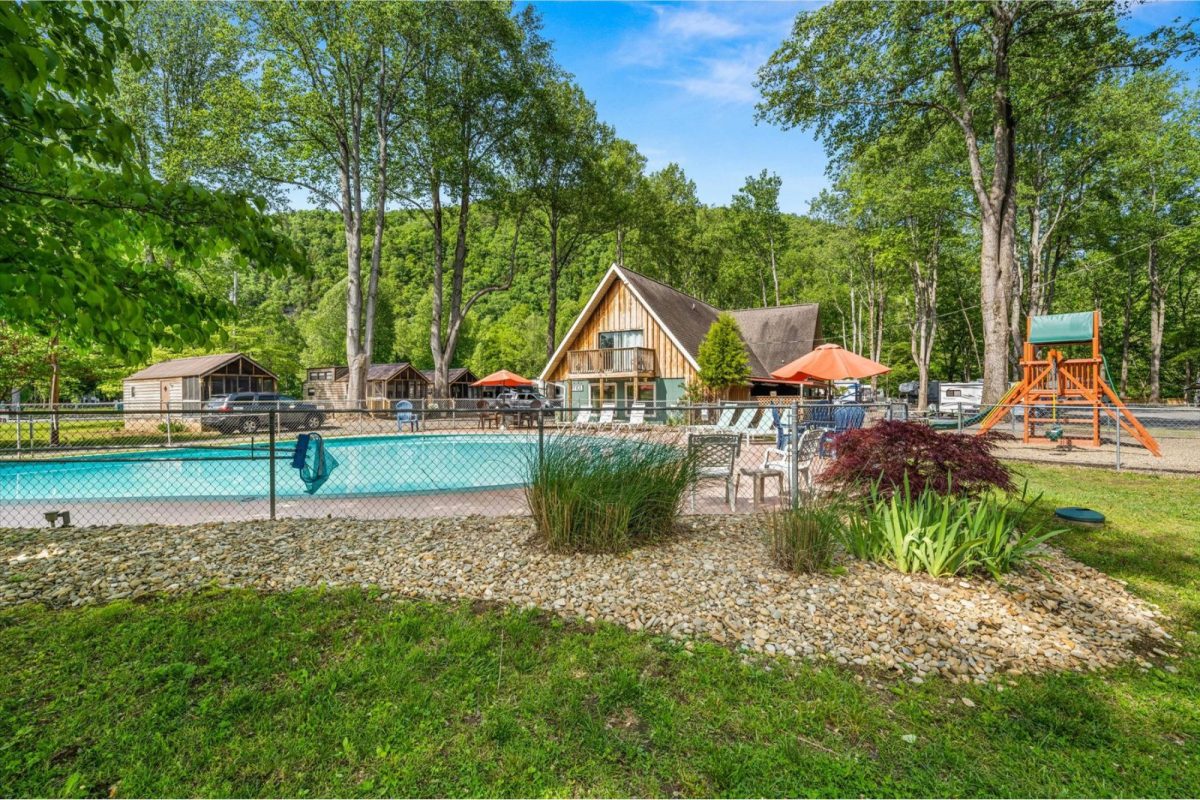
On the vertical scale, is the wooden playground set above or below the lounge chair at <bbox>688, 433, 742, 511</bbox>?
above

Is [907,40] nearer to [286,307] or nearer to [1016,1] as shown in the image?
[1016,1]

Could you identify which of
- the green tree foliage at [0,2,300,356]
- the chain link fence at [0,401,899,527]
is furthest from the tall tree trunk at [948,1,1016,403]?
the green tree foliage at [0,2,300,356]

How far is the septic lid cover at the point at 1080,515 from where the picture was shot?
→ 5.41 m

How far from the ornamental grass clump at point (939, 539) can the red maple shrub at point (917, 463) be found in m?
0.31

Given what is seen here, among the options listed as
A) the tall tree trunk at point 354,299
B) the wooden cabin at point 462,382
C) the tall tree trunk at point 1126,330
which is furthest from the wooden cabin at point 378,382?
the tall tree trunk at point 1126,330

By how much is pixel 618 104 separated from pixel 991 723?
11.9 m

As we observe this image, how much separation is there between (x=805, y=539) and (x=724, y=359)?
1664 cm

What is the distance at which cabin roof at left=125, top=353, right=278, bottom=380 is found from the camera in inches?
875

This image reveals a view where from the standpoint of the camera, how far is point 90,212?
2.39 m

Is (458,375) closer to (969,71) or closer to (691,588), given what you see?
(969,71)

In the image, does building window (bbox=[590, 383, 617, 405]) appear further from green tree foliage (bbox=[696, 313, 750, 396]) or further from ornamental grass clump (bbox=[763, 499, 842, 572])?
ornamental grass clump (bbox=[763, 499, 842, 572])

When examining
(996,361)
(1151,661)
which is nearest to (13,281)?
(1151,661)

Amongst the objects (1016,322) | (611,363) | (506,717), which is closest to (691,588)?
(506,717)

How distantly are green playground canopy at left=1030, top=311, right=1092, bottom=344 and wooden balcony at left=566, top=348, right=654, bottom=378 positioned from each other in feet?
44.7
